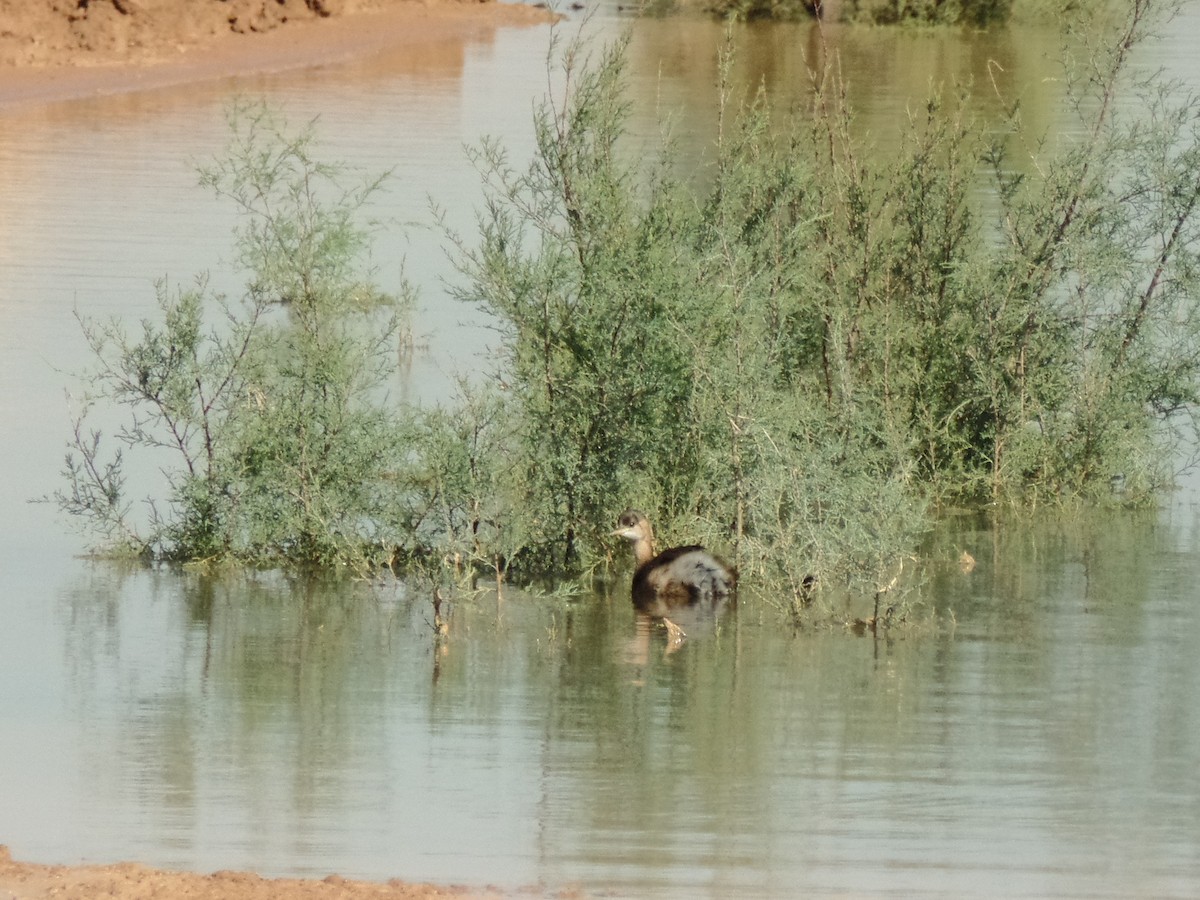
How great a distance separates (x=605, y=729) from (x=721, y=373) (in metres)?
2.49

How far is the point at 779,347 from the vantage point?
42.8 ft

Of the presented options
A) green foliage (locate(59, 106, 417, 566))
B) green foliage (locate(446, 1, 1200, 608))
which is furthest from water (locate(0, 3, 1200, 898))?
green foliage (locate(446, 1, 1200, 608))

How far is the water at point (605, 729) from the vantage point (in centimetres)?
856


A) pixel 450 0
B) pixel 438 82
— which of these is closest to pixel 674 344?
pixel 438 82

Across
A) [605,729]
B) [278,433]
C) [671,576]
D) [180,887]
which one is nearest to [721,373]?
[671,576]

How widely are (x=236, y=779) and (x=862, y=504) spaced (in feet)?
12.2

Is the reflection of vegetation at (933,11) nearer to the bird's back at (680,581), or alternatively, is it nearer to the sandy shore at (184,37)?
the sandy shore at (184,37)

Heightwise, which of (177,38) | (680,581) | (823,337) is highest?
(177,38)

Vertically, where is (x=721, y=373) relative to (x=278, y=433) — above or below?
above

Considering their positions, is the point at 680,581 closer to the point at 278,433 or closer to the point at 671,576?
the point at 671,576

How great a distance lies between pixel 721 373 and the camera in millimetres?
12148

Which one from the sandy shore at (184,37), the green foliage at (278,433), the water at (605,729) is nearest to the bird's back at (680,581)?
the water at (605,729)

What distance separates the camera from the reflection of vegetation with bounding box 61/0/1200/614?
12.3m

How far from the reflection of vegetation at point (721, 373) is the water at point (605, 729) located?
1.35 ft
